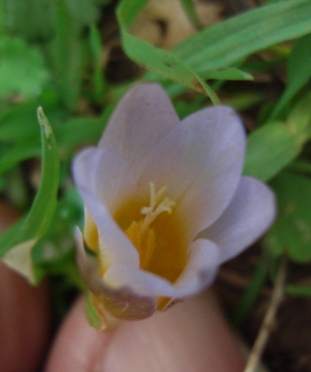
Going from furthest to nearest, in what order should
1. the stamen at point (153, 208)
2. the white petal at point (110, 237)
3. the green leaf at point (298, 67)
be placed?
the green leaf at point (298, 67)
the stamen at point (153, 208)
the white petal at point (110, 237)

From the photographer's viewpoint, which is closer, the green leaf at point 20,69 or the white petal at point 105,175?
the white petal at point 105,175

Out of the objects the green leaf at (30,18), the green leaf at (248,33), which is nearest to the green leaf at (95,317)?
the green leaf at (248,33)

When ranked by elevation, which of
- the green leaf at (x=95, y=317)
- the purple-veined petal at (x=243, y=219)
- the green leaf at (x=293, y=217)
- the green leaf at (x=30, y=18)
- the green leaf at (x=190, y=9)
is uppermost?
the green leaf at (x=30, y=18)

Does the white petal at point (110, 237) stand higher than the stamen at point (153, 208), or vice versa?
the white petal at point (110, 237)

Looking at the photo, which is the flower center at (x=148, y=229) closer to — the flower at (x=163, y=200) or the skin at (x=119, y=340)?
the flower at (x=163, y=200)

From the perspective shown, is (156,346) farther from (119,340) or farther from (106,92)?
(106,92)

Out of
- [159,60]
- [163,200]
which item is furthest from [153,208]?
[159,60]

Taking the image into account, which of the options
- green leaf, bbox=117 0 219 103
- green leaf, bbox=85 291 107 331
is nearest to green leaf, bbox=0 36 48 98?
Result: green leaf, bbox=117 0 219 103
